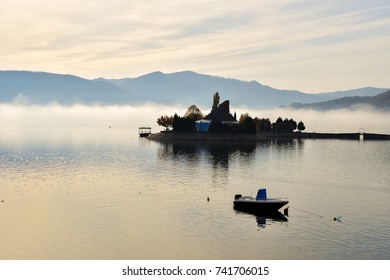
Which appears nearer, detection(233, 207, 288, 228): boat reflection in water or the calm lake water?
the calm lake water

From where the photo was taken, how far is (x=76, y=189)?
101 metres

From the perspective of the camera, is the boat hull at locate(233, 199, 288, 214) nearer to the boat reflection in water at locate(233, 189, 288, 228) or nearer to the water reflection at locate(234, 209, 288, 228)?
the boat reflection in water at locate(233, 189, 288, 228)

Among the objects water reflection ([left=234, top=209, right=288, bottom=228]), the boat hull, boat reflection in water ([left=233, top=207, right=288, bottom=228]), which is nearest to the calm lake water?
water reflection ([left=234, top=209, right=288, bottom=228])

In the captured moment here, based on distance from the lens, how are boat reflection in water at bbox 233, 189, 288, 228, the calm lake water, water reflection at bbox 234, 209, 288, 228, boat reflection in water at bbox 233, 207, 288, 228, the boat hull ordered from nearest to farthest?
the calm lake water, water reflection at bbox 234, 209, 288, 228, boat reflection in water at bbox 233, 207, 288, 228, boat reflection in water at bbox 233, 189, 288, 228, the boat hull

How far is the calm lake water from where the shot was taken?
61125mm

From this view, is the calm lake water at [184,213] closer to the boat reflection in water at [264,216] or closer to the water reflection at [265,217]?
the water reflection at [265,217]

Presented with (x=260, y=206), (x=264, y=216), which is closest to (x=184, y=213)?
(x=260, y=206)

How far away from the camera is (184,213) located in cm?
7994

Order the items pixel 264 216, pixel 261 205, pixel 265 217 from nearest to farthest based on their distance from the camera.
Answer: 1. pixel 265 217
2. pixel 264 216
3. pixel 261 205

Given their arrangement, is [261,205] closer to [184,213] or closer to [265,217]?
[265,217]

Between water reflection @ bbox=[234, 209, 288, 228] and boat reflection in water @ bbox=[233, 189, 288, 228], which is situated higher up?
boat reflection in water @ bbox=[233, 189, 288, 228]

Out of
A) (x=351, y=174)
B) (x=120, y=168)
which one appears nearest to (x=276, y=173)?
(x=351, y=174)

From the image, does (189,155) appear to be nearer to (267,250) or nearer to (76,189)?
(76,189)

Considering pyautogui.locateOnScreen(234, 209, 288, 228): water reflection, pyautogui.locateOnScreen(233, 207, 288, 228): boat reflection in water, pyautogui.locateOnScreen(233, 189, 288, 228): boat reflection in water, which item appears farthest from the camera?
pyautogui.locateOnScreen(233, 189, 288, 228): boat reflection in water
